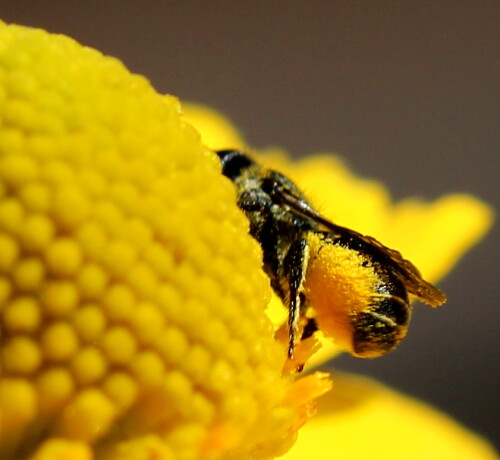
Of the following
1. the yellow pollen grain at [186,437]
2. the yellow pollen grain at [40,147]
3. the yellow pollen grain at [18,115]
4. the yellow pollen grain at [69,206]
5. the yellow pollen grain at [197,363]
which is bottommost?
the yellow pollen grain at [186,437]

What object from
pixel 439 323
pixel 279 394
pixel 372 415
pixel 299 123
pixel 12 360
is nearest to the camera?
pixel 12 360

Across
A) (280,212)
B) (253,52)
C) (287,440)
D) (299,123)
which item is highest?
(253,52)

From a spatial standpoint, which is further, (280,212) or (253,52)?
(253,52)

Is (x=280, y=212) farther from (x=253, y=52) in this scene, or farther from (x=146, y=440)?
(x=253, y=52)

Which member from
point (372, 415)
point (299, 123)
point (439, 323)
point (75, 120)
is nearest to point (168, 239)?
point (75, 120)

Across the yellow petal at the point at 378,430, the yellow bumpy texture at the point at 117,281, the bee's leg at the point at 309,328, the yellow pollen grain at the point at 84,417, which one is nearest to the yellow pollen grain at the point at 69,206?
the yellow bumpy texture at the point at 117,281

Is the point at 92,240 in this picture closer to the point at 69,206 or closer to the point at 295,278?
the point at 69,206

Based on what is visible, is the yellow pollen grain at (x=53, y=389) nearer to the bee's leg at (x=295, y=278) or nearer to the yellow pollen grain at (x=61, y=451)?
the yellow pollen grain at (x=61, y=451)
